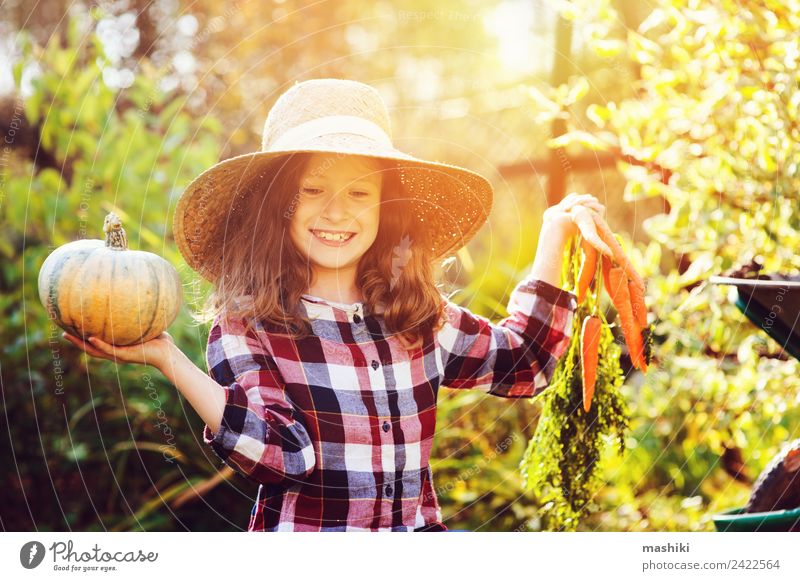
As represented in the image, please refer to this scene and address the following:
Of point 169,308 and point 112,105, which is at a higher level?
point 112,105

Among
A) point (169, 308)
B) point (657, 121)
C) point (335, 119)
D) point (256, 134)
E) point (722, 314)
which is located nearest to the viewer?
point (169, 308)

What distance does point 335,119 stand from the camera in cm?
153

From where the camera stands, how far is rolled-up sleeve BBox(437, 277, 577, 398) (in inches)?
63.9

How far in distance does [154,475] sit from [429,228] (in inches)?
46.6

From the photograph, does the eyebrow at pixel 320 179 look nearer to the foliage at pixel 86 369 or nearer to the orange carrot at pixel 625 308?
the orange carrot at pixel 625 308

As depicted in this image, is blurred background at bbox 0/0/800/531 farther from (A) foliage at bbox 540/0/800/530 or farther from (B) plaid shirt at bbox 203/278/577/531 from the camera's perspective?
(B) plaid shirt at bbox 203/278/577/531

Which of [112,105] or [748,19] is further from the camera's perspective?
[112,105]

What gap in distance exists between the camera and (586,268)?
163 cm

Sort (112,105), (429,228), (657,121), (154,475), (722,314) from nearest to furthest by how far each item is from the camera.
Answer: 1. (429,228)
2. (657,121)
3. (722,314)
4. (154,475)
5. (112,105)

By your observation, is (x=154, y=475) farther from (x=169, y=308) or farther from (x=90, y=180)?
(x=169, y=308)

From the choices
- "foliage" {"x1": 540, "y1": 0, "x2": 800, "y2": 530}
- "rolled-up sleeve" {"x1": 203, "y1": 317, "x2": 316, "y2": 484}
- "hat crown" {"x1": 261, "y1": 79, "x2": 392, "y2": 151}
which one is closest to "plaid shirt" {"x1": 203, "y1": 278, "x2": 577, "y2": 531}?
"rolled-up sleeve" {"x1": 203, "y1": 317, "x2": 316, "y2": 484}

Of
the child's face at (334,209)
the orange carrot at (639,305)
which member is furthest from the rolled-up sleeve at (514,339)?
the child's face at (334,209)
